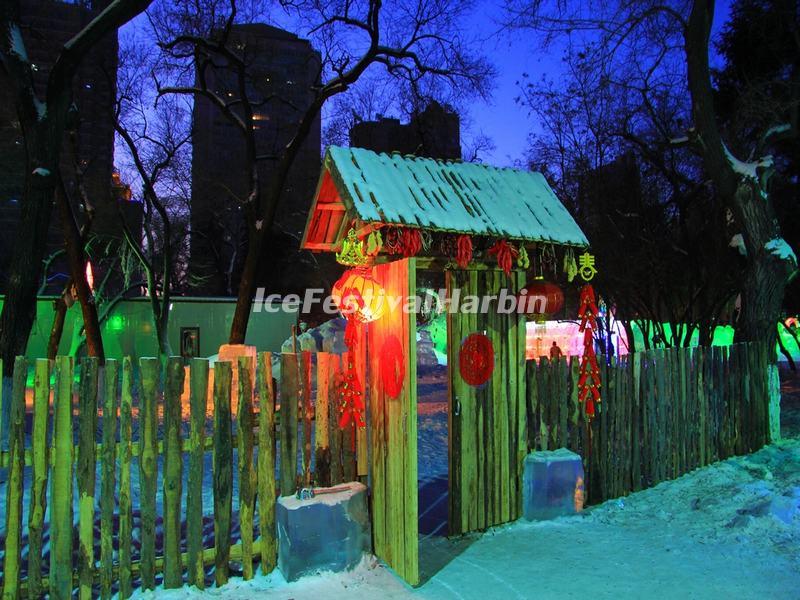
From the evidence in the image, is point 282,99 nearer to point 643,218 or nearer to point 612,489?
point 643,218

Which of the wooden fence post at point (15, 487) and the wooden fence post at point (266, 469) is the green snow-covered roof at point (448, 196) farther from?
the wooden fence post at point (15, 487)

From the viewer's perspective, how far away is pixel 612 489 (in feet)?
22.6

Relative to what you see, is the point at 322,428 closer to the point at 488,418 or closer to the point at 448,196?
the point at 488,418

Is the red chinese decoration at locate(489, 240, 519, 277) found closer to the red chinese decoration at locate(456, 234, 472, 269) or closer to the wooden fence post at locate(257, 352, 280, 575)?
the red chinese decoration at locate(456, 234, 472, 269)

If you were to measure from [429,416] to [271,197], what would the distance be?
758cm

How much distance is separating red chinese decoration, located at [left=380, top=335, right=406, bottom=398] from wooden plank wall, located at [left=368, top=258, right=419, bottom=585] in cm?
2

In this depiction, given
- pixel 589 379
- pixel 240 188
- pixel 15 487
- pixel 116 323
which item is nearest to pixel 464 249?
pixel 589 379

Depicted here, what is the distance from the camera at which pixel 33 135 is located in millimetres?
8031

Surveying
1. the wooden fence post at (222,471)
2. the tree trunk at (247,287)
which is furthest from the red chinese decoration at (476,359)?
the tree trunk at (247,287)

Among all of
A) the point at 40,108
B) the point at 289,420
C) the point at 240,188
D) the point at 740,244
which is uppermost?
the point at 240,188

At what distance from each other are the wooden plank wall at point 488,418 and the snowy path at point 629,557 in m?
0.30

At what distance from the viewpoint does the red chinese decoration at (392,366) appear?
4.93 metres

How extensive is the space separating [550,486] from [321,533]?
8.84ft

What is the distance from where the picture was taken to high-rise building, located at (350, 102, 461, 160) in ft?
68.3
